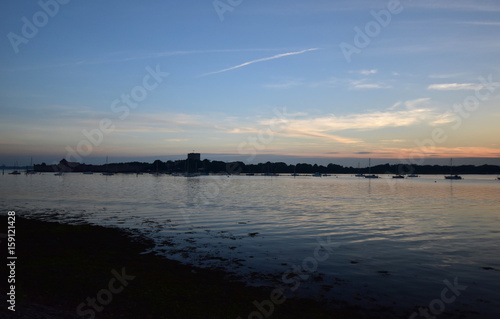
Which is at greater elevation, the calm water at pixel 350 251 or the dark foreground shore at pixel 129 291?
the dark foreground shore at pixel 129 291

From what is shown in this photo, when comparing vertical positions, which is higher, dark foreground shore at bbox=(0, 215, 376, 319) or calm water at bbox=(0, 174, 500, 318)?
dark foreground shore at bbox=(0, 215, 376, 319)

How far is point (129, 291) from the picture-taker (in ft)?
46.1

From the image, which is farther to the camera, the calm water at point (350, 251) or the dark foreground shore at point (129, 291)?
the calm water at point (350, 251)

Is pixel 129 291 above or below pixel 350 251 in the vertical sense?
above

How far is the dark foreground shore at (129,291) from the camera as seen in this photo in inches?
478

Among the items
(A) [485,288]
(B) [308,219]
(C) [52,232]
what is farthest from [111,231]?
(A) [485,288]

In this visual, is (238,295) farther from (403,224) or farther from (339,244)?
(403,224)

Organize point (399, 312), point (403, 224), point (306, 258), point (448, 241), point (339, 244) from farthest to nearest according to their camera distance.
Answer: point (403, 224), point (448, 241), point (339, 244), point (306, 258), point (399, 312)

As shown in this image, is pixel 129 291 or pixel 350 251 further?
pixel 350 251

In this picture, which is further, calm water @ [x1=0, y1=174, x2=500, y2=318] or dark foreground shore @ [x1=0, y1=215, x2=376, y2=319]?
A: calm water @ [x1=0, y1=174, x2=500, y2=318]

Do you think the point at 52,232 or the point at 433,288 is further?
the point at 52,232

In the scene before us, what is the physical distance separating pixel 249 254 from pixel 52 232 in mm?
15318

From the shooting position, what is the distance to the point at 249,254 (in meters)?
22.2

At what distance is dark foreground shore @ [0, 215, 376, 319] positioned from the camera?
1213cm
